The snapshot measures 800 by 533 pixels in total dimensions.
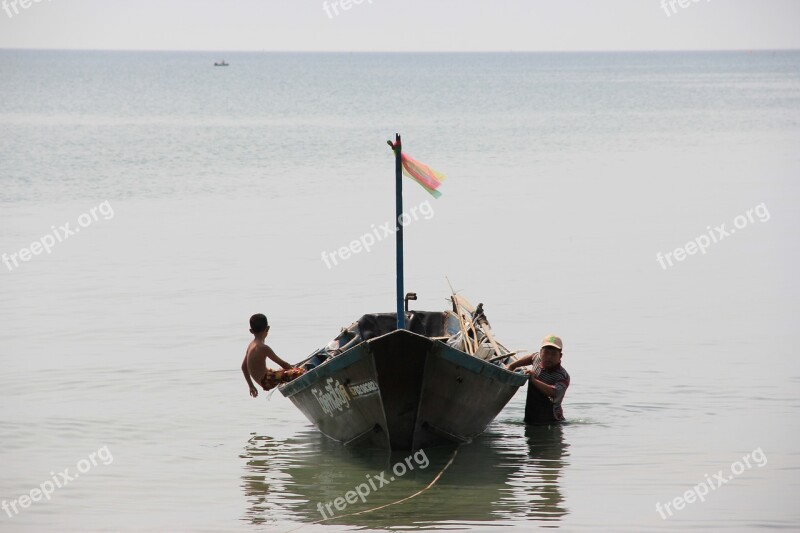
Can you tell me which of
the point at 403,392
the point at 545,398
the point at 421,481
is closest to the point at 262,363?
the point at 403,392

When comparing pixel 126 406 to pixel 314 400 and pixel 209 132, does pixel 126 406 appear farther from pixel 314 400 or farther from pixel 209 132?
pixel 209 132

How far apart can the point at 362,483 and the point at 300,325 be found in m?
7.34

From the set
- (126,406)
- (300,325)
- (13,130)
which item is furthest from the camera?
(13,130)

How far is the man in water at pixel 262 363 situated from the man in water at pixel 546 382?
2.42 meters

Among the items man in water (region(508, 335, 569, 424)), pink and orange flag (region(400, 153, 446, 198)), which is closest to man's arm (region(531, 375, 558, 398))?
man in water (region(508, 335, 569, 424))

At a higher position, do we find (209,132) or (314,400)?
(209,132)

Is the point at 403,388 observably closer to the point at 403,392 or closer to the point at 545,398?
the point at 403,392

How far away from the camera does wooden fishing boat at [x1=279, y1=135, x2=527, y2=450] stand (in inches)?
470

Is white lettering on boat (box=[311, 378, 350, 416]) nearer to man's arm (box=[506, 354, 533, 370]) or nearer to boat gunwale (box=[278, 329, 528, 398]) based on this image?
boat gunwale (box=[278, 329, 528, 398])

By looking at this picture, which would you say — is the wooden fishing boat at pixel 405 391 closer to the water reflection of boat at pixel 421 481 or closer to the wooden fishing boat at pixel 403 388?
the wooden fishing boat at pixel 403 388

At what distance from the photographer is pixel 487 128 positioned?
209 feet

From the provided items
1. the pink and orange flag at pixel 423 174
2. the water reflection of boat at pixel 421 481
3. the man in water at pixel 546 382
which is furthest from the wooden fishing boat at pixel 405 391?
the pink and orange flag at pixel 423 174

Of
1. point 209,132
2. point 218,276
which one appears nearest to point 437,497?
point 218,276

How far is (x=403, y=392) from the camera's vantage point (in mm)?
12117
